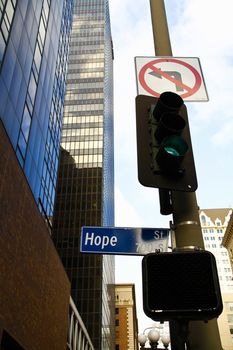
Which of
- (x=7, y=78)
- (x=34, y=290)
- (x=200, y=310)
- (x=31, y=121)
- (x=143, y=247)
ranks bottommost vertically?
(x=200, y=310)

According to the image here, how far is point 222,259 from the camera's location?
14112 cm

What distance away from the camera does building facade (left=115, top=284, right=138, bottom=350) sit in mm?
110806

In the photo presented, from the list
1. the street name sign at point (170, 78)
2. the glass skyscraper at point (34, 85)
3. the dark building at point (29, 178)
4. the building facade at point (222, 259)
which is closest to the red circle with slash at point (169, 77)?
the street name sign at point (170, 78)

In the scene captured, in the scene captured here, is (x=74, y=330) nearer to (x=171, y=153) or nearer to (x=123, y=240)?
(x=123, y=240)

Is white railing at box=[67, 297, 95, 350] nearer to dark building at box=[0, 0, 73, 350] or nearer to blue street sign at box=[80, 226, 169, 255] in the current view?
dark building at box=[0, 0, 73, 350]

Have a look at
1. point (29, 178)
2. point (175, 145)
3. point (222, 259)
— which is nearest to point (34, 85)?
point (29, 178)

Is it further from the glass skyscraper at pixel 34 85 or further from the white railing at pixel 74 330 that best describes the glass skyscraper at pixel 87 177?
the glass skyscraper at pixel 34 85

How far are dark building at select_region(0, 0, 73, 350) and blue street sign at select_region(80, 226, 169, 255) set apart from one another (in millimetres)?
12646

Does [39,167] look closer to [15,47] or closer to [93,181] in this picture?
[15,47]

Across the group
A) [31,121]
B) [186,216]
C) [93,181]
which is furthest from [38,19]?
[93,181]

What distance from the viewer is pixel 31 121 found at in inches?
1075

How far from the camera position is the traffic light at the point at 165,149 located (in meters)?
3.22

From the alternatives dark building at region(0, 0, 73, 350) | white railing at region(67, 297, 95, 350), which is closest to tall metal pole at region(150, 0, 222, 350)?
dark building at region(0, 0, 73, 350)

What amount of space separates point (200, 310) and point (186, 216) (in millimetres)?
855
